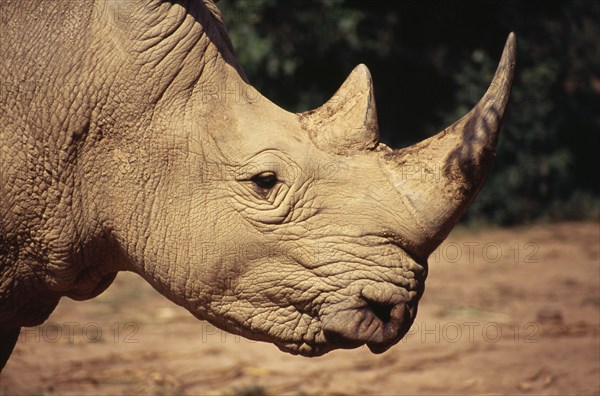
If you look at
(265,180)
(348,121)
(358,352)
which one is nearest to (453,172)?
(348,121)

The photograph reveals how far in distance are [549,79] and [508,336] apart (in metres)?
5.11

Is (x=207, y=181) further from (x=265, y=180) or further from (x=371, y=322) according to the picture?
(x=371, y=322)

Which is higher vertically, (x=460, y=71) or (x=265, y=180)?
(x=265, y=180)

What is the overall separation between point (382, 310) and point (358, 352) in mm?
3245

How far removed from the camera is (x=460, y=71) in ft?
36.4

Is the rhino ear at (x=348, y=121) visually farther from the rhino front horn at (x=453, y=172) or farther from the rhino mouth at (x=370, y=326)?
the rhino mouth at (x=370, y=326)

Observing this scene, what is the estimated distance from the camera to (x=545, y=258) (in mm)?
9562

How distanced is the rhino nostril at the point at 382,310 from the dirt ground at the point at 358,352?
2173mm

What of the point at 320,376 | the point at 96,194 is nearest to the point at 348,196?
the point at 96,194

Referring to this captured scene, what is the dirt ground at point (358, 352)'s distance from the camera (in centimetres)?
570

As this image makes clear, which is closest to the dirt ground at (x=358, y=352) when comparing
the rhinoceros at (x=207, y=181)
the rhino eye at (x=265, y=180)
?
the rhinoceros at (x=207, y=181)

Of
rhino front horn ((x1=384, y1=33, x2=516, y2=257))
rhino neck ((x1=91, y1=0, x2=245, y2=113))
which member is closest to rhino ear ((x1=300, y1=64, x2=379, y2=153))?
rhino front horn ((x1=384, y1=33, x2=516, y2=257))

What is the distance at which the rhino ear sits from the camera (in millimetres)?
3615

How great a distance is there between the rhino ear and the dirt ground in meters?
2.34
